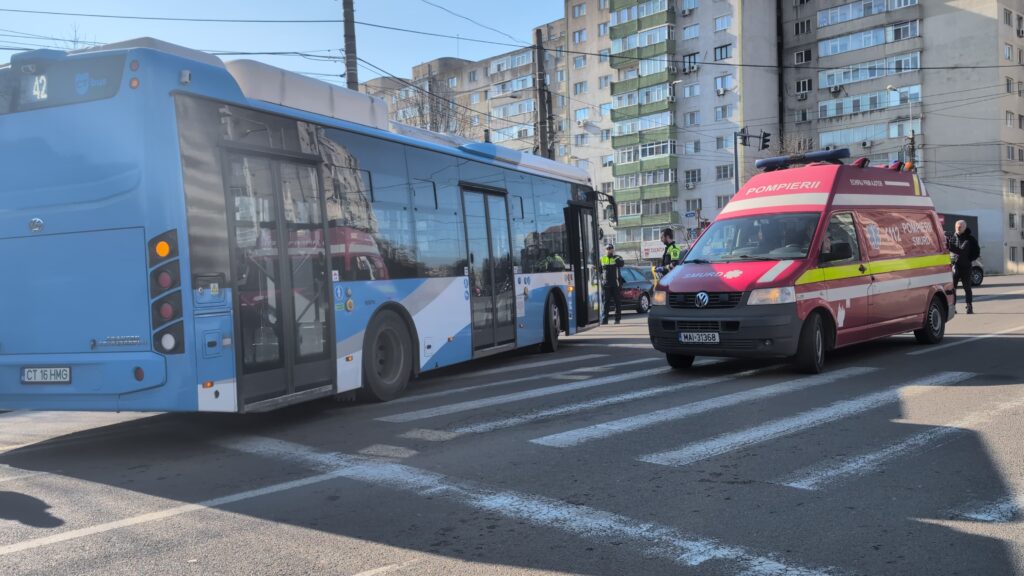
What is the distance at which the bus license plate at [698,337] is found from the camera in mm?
9656

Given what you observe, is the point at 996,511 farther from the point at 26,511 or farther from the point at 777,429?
the point at 26,511

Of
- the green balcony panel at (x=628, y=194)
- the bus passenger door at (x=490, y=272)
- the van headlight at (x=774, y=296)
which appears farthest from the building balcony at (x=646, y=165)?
the van headlight at (x=774, y=296)

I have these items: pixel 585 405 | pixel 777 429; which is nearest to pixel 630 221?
pixel 585 405

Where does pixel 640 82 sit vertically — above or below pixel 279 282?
above

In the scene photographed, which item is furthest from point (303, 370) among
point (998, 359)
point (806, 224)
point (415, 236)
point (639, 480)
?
point (998, 359)

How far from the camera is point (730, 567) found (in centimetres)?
385

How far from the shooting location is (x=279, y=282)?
299 inches

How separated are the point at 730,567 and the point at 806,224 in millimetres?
7330

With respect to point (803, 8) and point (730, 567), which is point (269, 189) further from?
point (803, 8)

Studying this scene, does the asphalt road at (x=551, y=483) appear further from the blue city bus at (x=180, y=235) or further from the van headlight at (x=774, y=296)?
the van headlight at (x=774, y=296)

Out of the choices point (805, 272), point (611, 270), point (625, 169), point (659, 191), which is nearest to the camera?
point (805, 272)

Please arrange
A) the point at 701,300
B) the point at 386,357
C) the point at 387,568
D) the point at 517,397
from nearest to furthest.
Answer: the point at 387,568, the point at 517,397, the point at 386,357, the point at 701,300

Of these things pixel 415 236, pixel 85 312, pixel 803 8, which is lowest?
pixel 85 312

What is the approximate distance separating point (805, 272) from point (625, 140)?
64.7 meters
